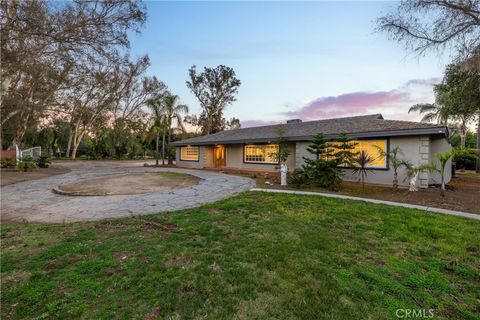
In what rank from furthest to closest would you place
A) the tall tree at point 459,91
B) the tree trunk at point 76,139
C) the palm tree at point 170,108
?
the tree trunk at point 76,139 < the palm tree at point 170,108 < the tall tree at point 459,91

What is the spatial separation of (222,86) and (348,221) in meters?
31.5

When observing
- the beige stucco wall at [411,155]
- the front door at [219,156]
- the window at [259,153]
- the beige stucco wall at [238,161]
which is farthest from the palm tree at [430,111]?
the front door at [219,156]

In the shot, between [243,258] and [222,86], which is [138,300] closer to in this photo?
[243,258]

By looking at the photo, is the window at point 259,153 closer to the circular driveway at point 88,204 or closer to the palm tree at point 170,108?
the circular driveway at point 88,204

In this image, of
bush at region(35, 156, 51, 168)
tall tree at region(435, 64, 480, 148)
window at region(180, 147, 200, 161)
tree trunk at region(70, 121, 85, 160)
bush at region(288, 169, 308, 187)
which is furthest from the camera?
tree trunk at region(70, 121, 85, 160)

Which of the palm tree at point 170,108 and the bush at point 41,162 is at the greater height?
the palm tree at point 170,108

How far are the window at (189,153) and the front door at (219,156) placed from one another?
151 cm

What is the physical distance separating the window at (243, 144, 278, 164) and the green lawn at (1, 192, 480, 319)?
10025mm

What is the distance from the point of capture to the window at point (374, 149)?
399 inches

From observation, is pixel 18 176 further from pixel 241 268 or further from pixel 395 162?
pixel 395 162

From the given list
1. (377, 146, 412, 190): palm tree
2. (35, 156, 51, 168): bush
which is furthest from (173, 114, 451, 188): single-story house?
(35, 156, 51, 168): bush
